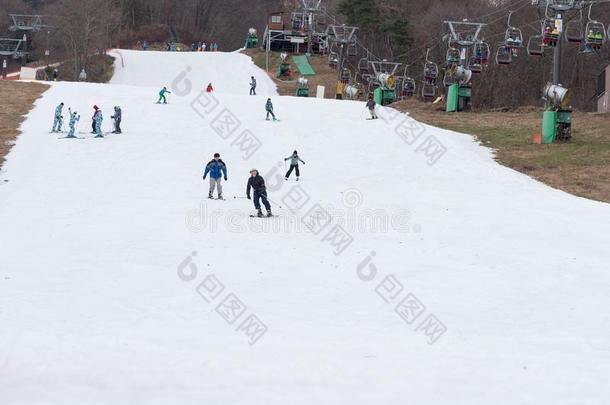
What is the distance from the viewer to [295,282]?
54.6ft

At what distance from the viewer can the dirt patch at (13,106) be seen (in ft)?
116

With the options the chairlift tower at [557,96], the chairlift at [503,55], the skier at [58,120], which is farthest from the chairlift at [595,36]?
the skier at [58,120]

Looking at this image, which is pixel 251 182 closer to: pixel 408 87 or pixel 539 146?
pixel 539 146

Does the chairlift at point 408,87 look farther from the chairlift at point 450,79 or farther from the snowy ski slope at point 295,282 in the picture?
the snowy ski slope at point 295,282

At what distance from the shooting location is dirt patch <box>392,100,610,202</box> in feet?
102

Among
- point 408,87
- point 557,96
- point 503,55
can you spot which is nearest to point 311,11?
point 408,87

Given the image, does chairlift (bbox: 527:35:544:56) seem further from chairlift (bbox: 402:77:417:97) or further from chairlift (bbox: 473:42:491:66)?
chairlift (bbox: 402:77:417:97)

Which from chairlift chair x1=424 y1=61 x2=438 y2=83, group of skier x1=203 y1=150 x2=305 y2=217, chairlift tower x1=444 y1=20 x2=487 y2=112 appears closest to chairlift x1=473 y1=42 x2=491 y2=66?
chairlift tower x1=444 y1=20 x2=487 y2=112

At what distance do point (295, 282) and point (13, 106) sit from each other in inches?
1297

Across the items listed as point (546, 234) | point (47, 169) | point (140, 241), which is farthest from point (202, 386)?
point (47, 169)

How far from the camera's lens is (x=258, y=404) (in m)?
9.88

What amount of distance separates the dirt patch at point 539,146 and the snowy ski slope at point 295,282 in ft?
5.05

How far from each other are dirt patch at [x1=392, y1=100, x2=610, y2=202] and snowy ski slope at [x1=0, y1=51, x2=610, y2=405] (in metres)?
1.54

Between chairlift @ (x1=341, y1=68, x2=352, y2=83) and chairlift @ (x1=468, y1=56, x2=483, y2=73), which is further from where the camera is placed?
chairlift @ (x1=341, y1=68, x2=352, y2=83)
